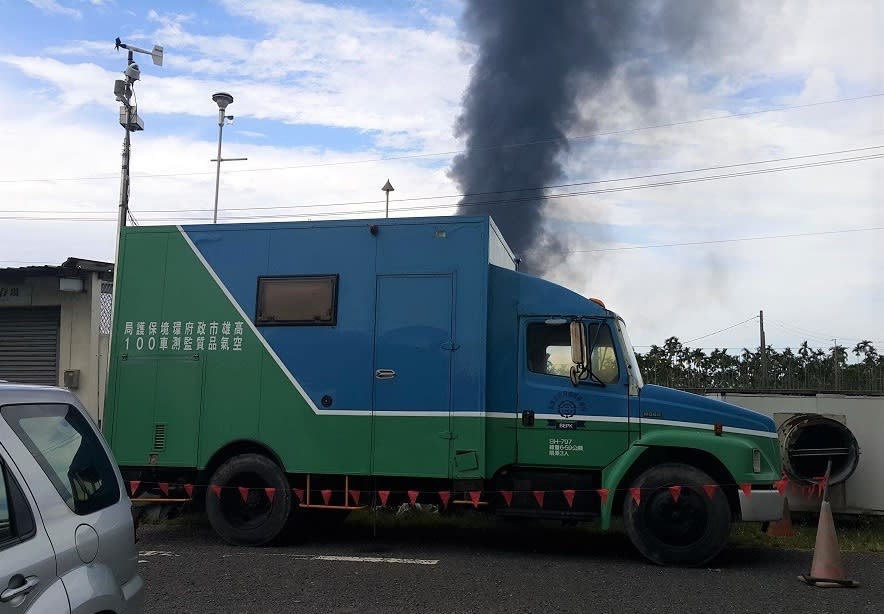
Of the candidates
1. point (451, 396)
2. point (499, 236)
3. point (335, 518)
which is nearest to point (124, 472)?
point (335, 518)

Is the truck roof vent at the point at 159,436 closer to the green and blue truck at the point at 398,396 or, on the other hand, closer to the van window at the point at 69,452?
the green and blue truck at the point at 398,396

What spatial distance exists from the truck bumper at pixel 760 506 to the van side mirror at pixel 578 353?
196 cm

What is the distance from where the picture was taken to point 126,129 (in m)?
15.8

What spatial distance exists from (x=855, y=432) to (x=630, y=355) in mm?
3880

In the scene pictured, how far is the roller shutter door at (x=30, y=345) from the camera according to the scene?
47.6 ft

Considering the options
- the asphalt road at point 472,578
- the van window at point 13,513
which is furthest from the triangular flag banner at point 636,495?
the van window at point 13,513

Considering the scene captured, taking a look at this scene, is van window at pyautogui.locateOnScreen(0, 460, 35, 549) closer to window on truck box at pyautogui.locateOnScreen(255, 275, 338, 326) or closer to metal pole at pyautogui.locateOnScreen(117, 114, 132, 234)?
window on truck box at pyautogui.locateOnScreen(255, 275, 338, 326)

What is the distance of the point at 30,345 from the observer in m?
14.6

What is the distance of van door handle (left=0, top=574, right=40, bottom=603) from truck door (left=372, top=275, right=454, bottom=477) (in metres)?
5.75

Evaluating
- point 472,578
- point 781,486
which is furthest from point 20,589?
point 781,486

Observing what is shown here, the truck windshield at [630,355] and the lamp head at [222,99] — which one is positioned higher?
the lamp head at [222,99]

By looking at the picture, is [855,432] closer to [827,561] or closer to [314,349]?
[827,561]

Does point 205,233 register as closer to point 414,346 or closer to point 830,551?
point 414,346

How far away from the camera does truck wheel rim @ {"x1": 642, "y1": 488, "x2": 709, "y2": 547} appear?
A: 805 cm
